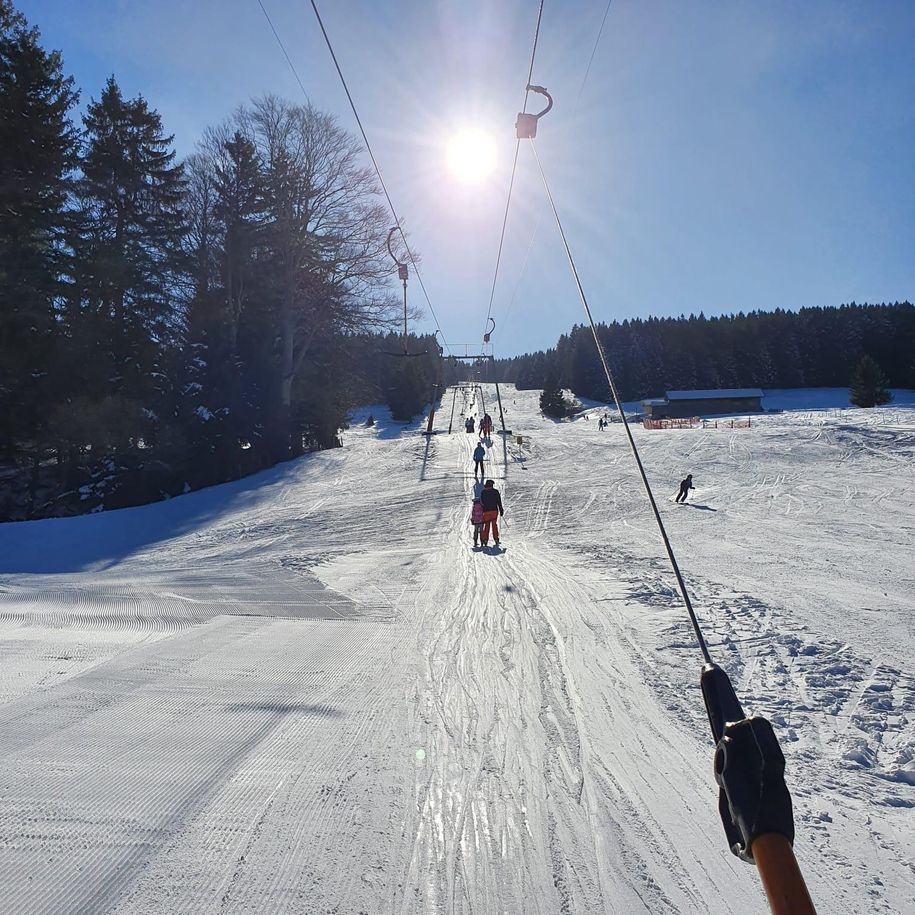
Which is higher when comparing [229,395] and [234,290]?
[234,290]

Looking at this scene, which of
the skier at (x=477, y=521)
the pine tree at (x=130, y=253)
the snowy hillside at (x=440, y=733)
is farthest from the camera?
the pine tree at (x=130, y=253)

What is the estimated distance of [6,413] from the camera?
20.8 metres

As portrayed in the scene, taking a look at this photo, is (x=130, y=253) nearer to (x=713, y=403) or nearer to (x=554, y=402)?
(x=554, y=402)

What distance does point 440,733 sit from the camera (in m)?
4.09

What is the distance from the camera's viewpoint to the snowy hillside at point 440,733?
2676mm

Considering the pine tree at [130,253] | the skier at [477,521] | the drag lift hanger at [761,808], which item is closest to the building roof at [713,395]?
the pine tree at [130,253]

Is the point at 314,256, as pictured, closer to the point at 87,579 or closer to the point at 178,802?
the point at 87,579

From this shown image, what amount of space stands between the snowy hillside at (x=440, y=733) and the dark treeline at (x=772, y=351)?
77633mm

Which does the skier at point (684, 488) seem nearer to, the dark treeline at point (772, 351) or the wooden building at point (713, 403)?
the wooden building at point (713, 403)

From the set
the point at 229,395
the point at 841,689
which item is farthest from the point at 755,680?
the point at 229,395

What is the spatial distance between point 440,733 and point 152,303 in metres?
26.2

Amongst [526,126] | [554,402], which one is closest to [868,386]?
[554,402]

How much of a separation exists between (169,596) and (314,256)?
77.3 feet

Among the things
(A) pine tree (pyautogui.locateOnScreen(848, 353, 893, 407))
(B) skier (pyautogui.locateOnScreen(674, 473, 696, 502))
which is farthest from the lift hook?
(A) pine tree (pyautogui.locateOnScreen(848, 353, 893, 407))
